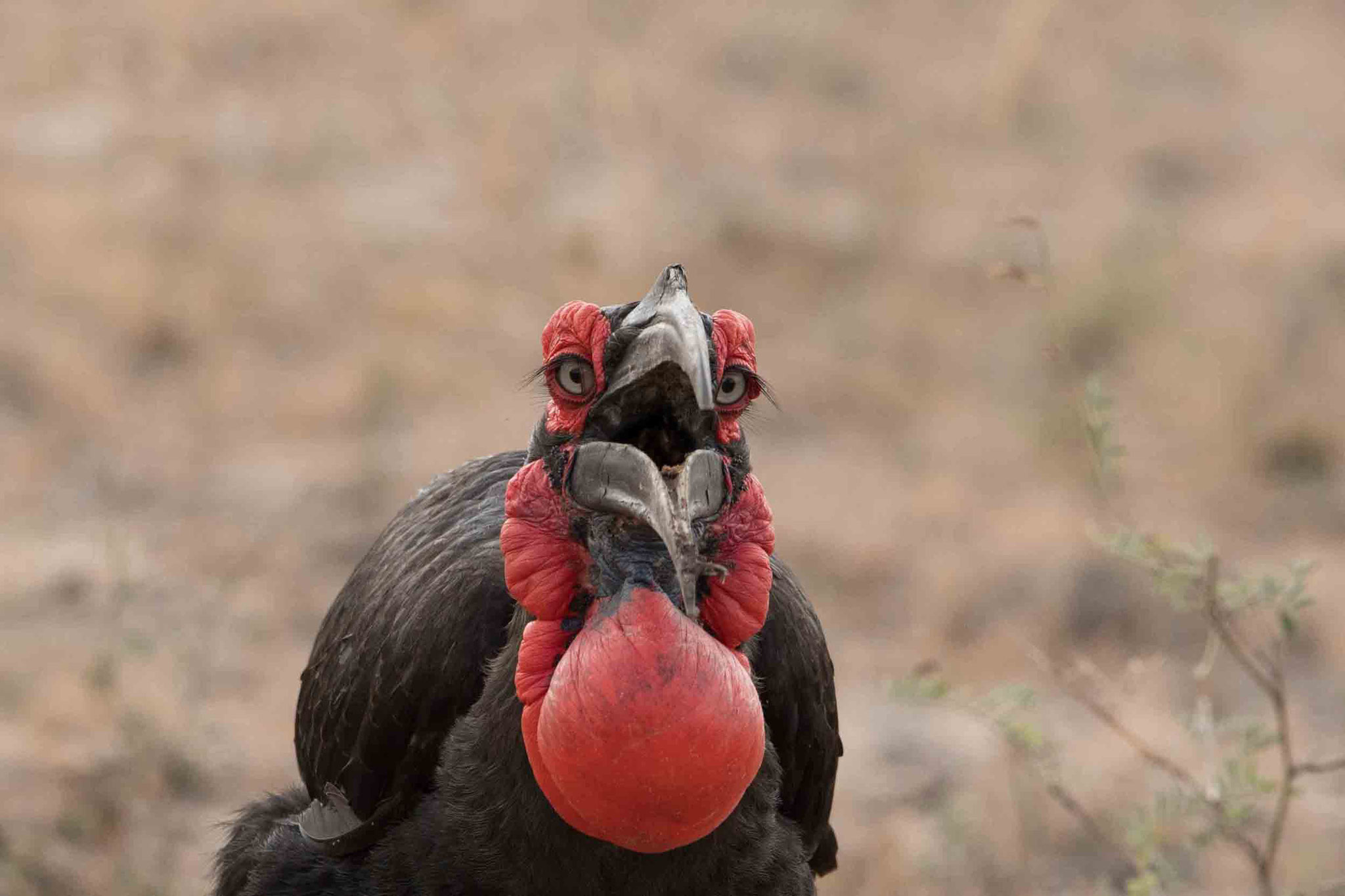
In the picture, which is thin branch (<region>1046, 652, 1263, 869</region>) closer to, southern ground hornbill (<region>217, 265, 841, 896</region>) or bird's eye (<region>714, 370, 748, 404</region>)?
southern ground hornbill (<region>217, 265, 841, 896</region>)

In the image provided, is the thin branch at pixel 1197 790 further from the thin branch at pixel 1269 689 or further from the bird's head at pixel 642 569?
the bird's head at pixel 642 569

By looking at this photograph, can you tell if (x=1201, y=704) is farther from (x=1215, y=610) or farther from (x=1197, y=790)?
(x=1215, y=610)

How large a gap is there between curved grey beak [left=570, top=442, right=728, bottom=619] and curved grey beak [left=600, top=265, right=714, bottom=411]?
13 cm

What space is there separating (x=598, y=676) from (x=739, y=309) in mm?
8743

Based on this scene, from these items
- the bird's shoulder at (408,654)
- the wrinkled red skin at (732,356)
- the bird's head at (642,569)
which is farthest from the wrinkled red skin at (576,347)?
the bird's shoulder at (408,654)

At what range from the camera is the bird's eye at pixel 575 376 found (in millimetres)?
3033

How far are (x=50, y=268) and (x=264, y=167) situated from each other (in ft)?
6.82

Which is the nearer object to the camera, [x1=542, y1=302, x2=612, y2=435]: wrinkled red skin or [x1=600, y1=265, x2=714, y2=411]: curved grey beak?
[x1=600, y1=265, x2=714, y2=411]: curved grey beak

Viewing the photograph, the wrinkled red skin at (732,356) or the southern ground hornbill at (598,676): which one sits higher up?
the wrinkled red skin at (732,356)

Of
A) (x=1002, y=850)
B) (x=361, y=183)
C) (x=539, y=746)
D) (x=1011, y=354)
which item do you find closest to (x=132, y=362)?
(x=361, y=183)

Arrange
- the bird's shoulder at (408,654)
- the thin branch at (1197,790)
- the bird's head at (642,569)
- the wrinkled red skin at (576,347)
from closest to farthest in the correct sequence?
the bird's head at (642,569), the wrinkled red skin at (576,347), the bird's shoulder at (408,654), the thin branch at (1197,790)

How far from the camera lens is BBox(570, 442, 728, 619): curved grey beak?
2.83 meters

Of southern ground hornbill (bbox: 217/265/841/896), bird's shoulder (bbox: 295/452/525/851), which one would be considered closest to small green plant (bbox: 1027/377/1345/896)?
southern ground hornbill (bbox: 217/265/841/896)

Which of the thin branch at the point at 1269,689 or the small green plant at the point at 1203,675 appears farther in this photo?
the thin branch at the point at 1269,689
